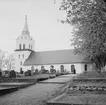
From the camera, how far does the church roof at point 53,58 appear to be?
2248 inches

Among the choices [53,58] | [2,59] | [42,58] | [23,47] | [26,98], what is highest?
[23,47]

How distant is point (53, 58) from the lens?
59969mm

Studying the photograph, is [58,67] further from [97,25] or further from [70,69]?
[97,25]

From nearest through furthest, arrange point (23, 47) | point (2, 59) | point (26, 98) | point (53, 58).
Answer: point (26, 98) < point (53, 58) < point (23, 47) < point (2, 59)

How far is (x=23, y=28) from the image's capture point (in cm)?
6788

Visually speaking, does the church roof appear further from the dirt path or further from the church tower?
the dirt path

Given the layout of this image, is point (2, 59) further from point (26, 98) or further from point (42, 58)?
point (26, 98)

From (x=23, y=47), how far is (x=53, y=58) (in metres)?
14.6

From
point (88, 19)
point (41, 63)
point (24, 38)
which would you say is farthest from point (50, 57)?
point (88, 19)

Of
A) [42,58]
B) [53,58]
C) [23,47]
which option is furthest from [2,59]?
[53,58]

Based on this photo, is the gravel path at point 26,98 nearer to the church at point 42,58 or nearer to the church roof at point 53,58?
the church at point 42,58

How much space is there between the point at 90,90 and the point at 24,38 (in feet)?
190

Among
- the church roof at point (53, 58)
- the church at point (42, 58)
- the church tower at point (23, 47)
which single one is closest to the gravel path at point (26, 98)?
the church at point (42, 58)

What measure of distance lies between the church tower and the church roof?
256 cm
